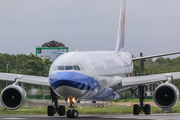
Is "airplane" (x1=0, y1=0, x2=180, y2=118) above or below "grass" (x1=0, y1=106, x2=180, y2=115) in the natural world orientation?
above

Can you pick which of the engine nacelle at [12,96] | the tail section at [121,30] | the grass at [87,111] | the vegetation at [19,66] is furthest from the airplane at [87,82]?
the vegetation at [19,66]

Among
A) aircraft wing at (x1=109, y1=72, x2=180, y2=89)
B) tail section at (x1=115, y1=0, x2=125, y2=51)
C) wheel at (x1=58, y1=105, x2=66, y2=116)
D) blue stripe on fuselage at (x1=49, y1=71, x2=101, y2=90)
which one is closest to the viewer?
blue stripe on fuselage at (x1=49, y1=71, x2=101, y2=90)

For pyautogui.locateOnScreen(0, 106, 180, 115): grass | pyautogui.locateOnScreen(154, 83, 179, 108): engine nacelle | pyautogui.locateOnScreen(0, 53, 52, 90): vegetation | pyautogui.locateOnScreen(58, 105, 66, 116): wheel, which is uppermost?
pyautogui.locateOnScreen(0, 53, 52, 90): vegetation

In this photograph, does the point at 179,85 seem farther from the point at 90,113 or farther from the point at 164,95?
the point at 164,95

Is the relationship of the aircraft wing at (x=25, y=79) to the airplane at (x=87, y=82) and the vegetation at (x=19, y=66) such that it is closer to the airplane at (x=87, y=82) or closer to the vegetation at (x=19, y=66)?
the airplane at (x=87, y=82)

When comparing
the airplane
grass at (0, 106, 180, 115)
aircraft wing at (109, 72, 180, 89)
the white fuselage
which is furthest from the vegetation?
the white fuselage

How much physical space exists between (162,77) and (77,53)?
5.04m

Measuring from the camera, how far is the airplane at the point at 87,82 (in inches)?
866

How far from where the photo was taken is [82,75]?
2241cm

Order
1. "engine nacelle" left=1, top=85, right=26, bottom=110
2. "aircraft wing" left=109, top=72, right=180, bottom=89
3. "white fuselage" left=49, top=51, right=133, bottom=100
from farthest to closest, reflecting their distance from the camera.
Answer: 1. "aircraft wing" left=109, top=72, right=180, bottom=89
2. "engine nacelle" left=1, top=85, right=26, bottom=110
3. "white fuselage" left=49, top=51, right=133, bottom=100

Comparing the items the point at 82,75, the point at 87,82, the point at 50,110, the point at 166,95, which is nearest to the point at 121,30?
the point at 50,110

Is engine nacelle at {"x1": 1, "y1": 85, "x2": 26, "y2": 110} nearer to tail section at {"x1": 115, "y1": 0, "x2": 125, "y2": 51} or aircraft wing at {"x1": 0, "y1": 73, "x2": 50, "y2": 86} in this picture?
aircraft wing at {"x1": 0, "y1": 73, "x2": 50, "y2": 86}

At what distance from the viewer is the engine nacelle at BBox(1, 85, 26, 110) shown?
82.4 ft

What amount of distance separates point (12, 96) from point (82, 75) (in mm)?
4989
